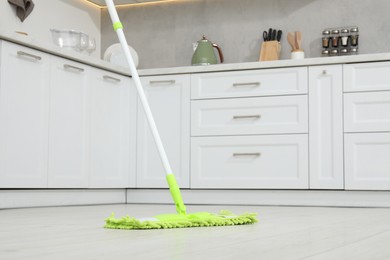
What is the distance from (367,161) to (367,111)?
276mm

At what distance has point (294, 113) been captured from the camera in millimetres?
3807

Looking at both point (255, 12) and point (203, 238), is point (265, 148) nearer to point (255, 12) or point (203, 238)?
point (255, 12)

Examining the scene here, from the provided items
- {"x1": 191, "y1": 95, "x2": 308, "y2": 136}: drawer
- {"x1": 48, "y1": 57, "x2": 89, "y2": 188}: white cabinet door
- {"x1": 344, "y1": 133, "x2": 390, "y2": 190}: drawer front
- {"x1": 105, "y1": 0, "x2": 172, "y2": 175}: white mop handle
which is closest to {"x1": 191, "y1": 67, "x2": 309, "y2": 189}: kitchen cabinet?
{"x1": 191, "y1": 95, "x2": 308, "y2": 136}: drawer

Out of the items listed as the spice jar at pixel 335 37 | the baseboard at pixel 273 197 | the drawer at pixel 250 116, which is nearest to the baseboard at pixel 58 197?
the baseboard at pixel 273 197

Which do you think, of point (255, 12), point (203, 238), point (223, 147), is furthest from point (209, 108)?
point (203, 238)

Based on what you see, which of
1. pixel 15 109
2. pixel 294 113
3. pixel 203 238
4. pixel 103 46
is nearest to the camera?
pixel 203 238

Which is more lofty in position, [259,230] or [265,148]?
[265,148]

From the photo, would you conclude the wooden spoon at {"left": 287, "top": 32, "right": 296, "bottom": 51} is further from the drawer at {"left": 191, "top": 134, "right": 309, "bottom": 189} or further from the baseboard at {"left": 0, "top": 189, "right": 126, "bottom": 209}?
the baseboard at {"left": 0, "top": 189, "right": 126, "bottom": 209}

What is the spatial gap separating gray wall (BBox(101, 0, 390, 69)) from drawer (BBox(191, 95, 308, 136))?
2.25ft

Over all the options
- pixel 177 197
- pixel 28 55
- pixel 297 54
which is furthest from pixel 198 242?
pixel 297 54

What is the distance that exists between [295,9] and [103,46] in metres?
1.51

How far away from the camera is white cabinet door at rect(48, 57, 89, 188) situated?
134 inches

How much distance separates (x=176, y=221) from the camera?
6.15 feet

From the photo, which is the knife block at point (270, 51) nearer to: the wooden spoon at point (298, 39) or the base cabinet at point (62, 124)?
the wooden spoon at point (298, 39)
